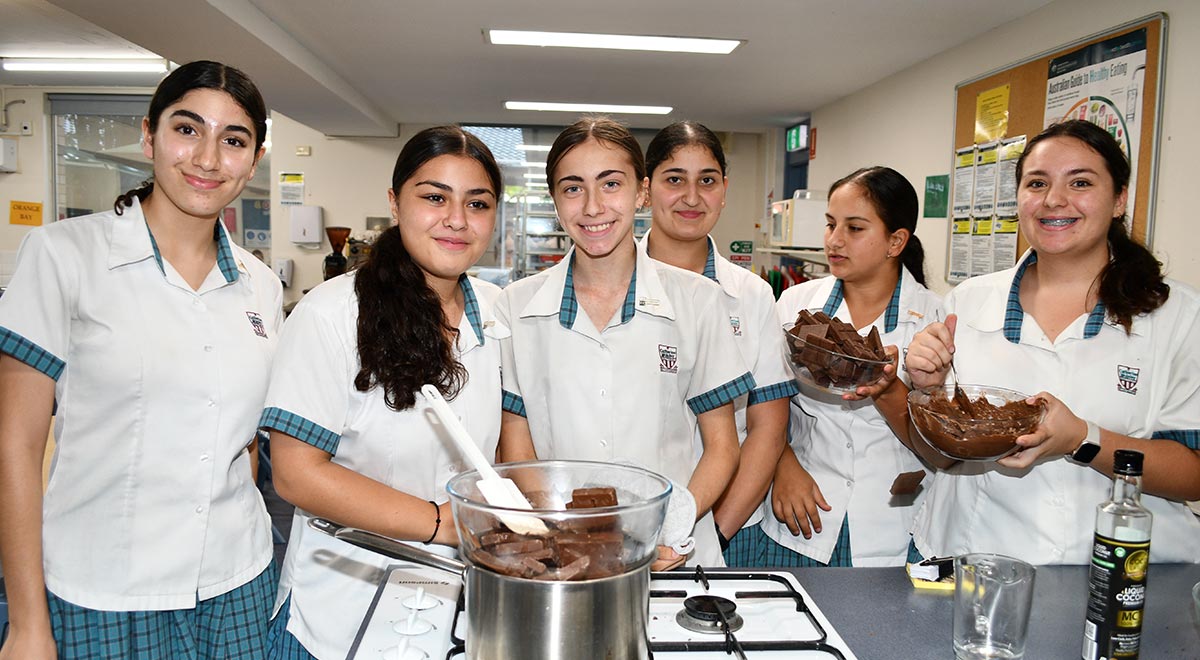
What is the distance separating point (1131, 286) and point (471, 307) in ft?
4.37

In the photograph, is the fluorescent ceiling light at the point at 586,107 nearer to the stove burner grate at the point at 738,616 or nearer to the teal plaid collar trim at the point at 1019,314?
the teal plaid collar trim at the point at 1019,314

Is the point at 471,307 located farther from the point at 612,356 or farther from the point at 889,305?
the point at 889,305

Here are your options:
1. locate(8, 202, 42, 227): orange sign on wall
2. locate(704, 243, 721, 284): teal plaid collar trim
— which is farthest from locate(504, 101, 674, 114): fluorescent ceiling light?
locate(704, 243, 721, 284): teal plaid collar trim

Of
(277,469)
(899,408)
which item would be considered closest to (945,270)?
(899,408)

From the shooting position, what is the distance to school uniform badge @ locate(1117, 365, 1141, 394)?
5.07 feet

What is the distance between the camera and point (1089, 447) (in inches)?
53.5

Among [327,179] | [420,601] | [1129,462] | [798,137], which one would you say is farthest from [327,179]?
[1129,462]

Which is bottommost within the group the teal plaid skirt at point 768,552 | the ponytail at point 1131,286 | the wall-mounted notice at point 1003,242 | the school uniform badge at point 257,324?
the teal plaid skirt at point 768,552

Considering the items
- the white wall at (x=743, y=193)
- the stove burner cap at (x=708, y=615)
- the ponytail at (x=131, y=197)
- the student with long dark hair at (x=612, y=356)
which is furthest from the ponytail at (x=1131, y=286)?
the white wall at (x=743, y=193)

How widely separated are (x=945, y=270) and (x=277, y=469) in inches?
163

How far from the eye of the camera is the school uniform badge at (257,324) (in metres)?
1.55

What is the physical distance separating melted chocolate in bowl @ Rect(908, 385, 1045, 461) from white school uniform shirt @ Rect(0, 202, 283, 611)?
126 cm

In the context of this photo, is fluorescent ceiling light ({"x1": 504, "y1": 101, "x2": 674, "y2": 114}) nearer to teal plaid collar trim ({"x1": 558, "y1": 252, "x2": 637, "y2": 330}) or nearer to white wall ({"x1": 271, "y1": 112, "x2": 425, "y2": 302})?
→ white wall ({"x1": 271, "y1": 112, "x2": 425, "y2": 302})

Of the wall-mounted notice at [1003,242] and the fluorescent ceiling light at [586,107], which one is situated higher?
the fluorescent ceiling light at [586,107]
